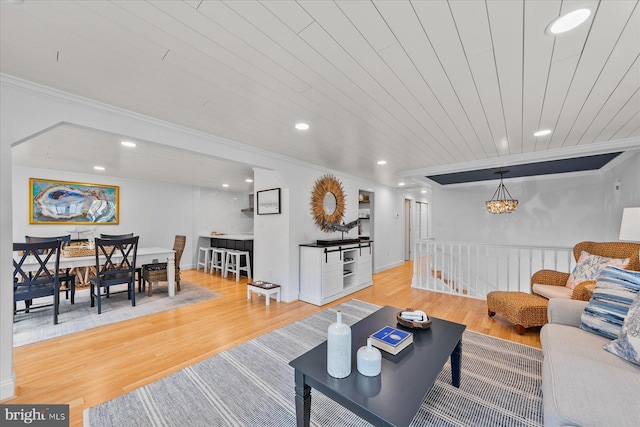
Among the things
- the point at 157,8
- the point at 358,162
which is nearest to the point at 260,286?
the point at 358,162

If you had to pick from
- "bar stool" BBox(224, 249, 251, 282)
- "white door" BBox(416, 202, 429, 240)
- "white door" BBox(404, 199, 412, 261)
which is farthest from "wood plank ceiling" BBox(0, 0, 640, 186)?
"white door" BBox(416, 202, 429, 240)

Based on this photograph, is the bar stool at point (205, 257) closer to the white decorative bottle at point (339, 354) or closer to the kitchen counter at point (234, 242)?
the kitchen counter at point (234, 242)

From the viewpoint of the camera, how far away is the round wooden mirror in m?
4.43

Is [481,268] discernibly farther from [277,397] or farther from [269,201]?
[277,397]

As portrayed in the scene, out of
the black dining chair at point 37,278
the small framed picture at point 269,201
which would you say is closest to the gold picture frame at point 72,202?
the black dining chair at point 37,278

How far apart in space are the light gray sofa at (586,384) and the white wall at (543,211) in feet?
11.1

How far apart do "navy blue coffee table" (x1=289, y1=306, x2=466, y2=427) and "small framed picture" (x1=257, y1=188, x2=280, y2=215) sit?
2625 mm

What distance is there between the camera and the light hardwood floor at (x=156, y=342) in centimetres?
193

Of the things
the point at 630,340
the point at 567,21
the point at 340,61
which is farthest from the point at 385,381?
the point at 567,21

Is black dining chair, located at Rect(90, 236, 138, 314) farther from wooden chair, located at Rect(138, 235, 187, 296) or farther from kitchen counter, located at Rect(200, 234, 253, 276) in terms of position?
kitchen counter, located at Rect(200, 234, 253, 276)

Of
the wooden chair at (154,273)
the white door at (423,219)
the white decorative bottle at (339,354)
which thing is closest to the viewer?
the white decorative bottle at (339,354)

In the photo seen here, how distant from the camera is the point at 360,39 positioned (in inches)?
54.0

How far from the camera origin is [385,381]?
1284 mm

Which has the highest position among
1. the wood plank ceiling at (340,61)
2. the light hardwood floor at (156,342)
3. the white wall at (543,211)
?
the wood plank ceiling at (340,61)
